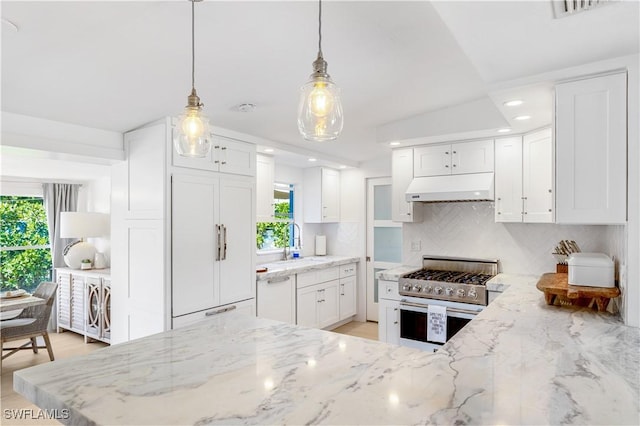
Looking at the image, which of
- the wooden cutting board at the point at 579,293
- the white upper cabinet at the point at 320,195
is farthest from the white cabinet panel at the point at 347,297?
the wooden cutting board at the point at 579,293

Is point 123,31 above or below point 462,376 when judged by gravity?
above

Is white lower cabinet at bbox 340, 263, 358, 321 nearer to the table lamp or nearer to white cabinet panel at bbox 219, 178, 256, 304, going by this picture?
white cabinet panel at bbox 219, 178, 256, 304

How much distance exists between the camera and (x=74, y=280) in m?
5.01

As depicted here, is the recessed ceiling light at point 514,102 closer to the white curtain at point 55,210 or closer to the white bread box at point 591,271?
the white bread box at point 591,271

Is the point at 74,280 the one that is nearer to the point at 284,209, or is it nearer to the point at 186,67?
the point at 284,209

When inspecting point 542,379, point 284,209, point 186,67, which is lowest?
point 542,379

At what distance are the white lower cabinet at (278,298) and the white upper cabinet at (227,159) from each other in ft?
3.88

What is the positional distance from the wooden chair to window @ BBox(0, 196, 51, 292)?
1316 mm

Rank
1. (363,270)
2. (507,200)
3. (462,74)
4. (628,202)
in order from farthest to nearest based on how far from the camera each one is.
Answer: (363,270)
(507,200)
(462,74)
(628,202)

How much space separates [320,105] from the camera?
133 centimetres

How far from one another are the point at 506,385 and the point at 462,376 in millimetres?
130

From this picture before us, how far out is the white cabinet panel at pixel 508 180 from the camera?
344 cm

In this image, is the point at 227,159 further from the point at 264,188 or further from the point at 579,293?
the point at 579,293

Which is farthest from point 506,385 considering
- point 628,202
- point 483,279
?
point 483,279
